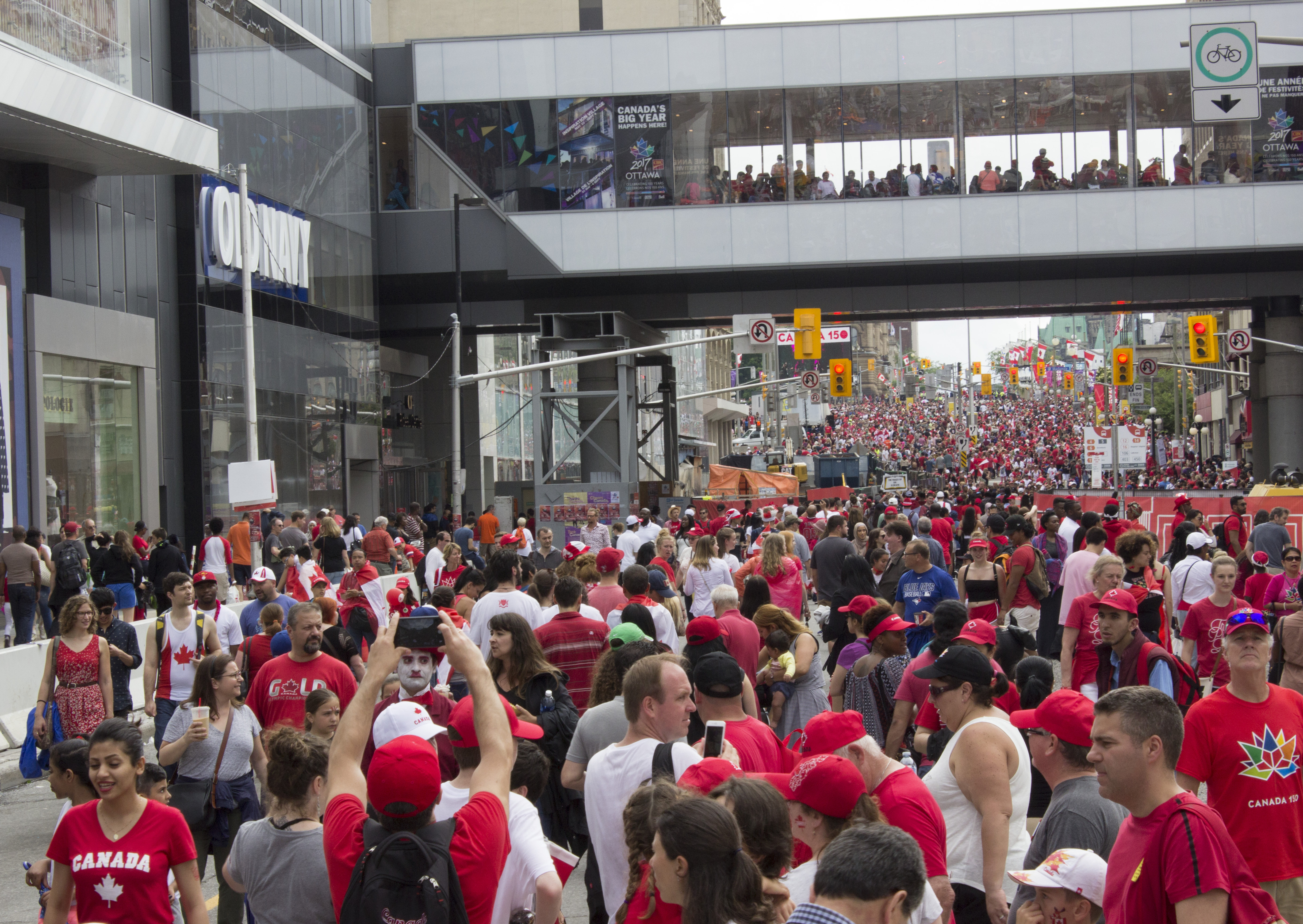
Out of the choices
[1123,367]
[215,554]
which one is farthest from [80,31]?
[1123,367]

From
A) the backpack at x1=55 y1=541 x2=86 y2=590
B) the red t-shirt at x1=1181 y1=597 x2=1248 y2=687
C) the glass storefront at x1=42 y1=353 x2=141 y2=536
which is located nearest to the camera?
the red t-shirt at x1=1181 y1=597 x2=1248 y2=687

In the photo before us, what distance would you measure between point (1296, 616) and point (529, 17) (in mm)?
55906

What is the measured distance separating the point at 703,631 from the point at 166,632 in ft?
14.6

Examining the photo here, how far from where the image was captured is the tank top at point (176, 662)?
9.08 metres

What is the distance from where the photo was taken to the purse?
6.57 m

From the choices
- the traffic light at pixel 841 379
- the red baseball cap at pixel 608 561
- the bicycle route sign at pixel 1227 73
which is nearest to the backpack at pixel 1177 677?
the red baseball cap at pixel 608 561

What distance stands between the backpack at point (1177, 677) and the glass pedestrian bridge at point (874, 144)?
2645cm

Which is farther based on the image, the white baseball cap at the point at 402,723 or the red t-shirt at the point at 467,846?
the white baseball cap at the point at 402,723

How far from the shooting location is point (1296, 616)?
802 centimetres

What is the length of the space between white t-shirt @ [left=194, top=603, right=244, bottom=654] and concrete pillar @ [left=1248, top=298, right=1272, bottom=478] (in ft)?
109

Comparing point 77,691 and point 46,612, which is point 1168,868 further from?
point 46,612

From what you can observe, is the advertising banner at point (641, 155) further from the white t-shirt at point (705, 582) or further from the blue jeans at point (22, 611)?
the white t-shirt at point (705, 582)

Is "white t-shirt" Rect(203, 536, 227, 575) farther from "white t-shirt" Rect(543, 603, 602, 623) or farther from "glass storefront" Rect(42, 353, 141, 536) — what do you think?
"white t-shirt" Rect(543, 603, 602, 623)

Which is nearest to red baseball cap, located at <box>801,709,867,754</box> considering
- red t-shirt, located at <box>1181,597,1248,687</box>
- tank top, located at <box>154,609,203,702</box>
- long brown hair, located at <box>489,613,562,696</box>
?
long brown hair, located at <box>489,613,562,696</box>
